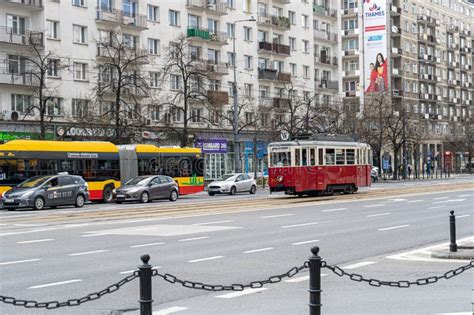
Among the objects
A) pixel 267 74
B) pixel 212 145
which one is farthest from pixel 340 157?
pixel 267 74

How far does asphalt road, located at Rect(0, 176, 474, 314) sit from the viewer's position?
8.68m

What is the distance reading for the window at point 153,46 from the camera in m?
56.6

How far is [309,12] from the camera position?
246ft

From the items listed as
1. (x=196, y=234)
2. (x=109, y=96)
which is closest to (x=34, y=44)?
(x=109, y=96)

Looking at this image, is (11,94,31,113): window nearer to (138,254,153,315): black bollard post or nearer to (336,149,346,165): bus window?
(336,149,346,165): bus window

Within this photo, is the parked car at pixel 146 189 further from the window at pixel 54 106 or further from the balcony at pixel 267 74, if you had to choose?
the balcony at pixel 267 74

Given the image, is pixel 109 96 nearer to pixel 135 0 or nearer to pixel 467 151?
pixel 135 0

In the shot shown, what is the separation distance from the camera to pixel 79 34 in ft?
167

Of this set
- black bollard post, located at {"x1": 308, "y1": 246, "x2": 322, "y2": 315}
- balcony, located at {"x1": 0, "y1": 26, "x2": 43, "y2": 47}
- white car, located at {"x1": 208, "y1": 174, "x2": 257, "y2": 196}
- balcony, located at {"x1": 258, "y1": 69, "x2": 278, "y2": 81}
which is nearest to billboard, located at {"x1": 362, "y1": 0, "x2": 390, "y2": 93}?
balcony, located at {"x1": 258, "y1": 69, "x2": 278, "y2": 81}

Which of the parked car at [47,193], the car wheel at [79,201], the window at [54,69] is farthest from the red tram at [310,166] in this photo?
the window at [54,69]

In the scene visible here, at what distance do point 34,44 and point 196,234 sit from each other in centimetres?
3119

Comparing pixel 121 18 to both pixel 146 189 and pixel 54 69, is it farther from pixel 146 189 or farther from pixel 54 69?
pixel 146 189

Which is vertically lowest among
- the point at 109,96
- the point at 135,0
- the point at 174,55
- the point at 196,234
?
the point at 196,234

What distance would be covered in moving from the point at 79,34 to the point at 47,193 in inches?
925
